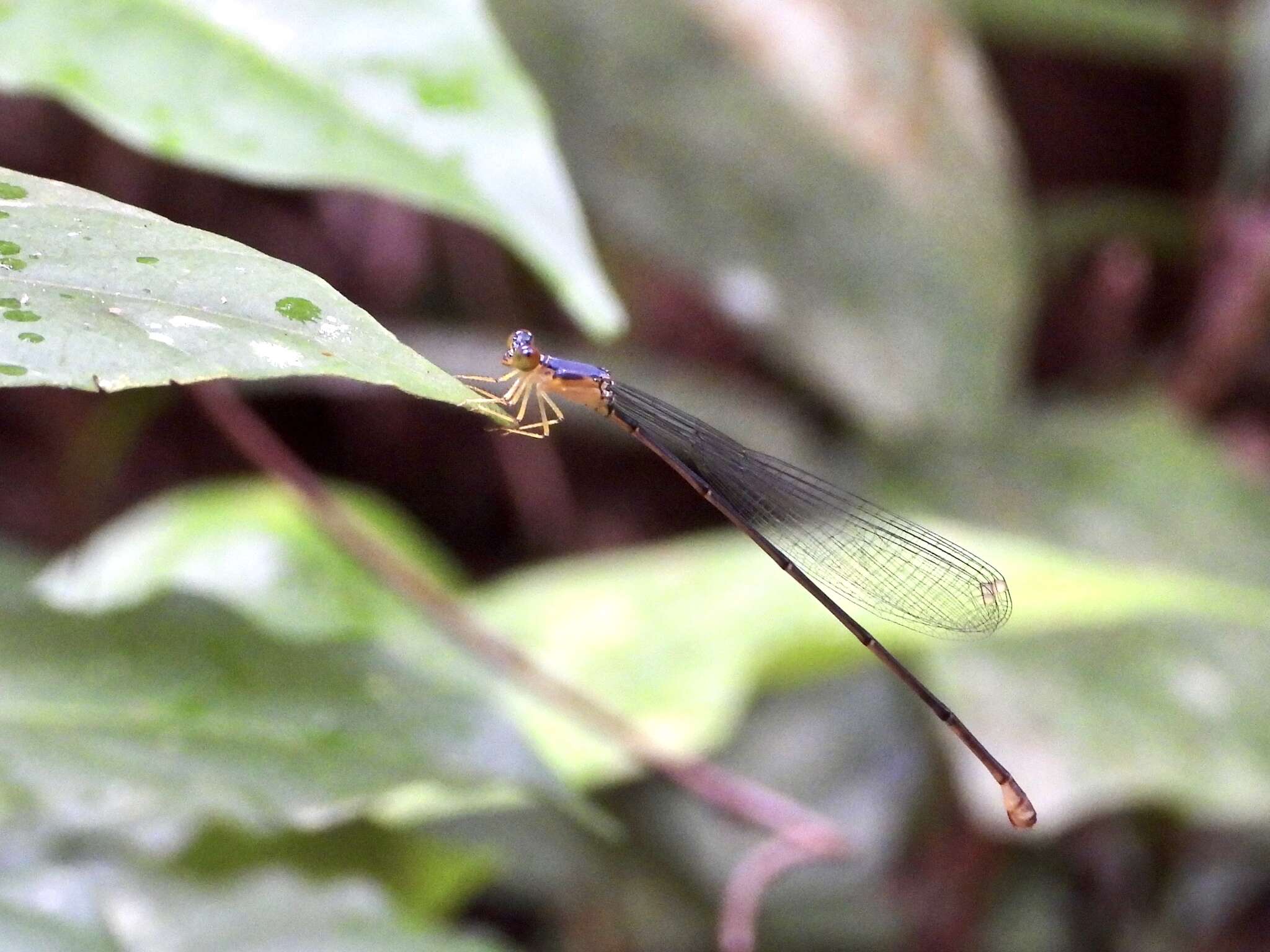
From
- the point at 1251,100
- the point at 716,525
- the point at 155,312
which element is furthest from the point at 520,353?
the point at 1251,100

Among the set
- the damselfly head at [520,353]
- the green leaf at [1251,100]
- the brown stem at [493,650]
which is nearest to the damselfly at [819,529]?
the damselfly head at [520,353]

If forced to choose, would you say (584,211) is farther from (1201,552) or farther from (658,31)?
(1201,552)

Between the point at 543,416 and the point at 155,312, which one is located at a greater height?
the point at 543,416

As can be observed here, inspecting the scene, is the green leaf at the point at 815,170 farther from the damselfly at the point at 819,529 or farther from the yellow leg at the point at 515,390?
the yellow leg at the point at 515,390

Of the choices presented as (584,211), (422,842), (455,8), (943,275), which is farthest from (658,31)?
(422,842)

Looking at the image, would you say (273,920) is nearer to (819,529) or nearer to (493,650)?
(493,650)
